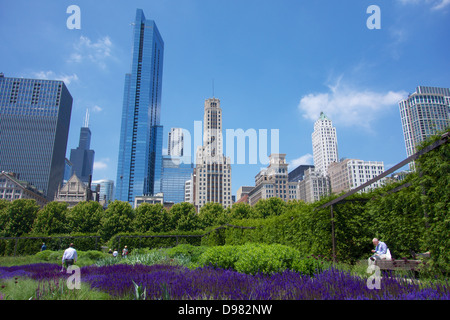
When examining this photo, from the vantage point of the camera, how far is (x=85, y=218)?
5125cm

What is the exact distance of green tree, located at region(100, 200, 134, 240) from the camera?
4831 cm

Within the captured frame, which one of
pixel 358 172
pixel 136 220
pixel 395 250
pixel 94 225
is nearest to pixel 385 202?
pixel 395 250

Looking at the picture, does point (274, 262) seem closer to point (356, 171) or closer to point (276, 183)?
point (276, 183)

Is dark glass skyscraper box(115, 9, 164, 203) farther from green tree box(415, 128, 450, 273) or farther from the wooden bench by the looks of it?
green tree box(415, 128, 450, 273)

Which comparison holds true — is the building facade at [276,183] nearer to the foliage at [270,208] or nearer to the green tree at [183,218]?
the foliage at [270,208]

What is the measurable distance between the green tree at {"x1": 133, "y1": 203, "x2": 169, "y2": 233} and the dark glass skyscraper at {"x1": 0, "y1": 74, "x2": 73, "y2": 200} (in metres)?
120

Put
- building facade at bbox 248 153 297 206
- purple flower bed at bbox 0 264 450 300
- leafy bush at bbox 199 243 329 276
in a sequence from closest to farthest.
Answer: purple flower bed at bbox 0 264 450 300 < leafy bush at bbox 199 243 329 276 < building facade at bbox 248 153 297 206

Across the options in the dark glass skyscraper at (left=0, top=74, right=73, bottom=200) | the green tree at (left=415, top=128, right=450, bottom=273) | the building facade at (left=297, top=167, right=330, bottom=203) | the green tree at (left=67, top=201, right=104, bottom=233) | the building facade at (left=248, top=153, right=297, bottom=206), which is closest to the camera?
the green tree at (left=415, top=128, right=450, bottom=273)

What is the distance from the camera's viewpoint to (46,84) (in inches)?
6299

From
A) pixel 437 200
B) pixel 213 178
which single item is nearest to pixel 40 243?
pixel 437 200

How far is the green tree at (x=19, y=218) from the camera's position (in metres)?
48.7

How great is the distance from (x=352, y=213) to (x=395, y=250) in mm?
2196

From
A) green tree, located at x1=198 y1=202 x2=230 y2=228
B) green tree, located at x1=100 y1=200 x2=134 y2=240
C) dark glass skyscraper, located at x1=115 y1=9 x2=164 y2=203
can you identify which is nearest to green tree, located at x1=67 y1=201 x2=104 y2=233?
green tree, located at x1=100 y1=200 x2=134 y2=240

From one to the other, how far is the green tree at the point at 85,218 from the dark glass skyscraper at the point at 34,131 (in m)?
111
